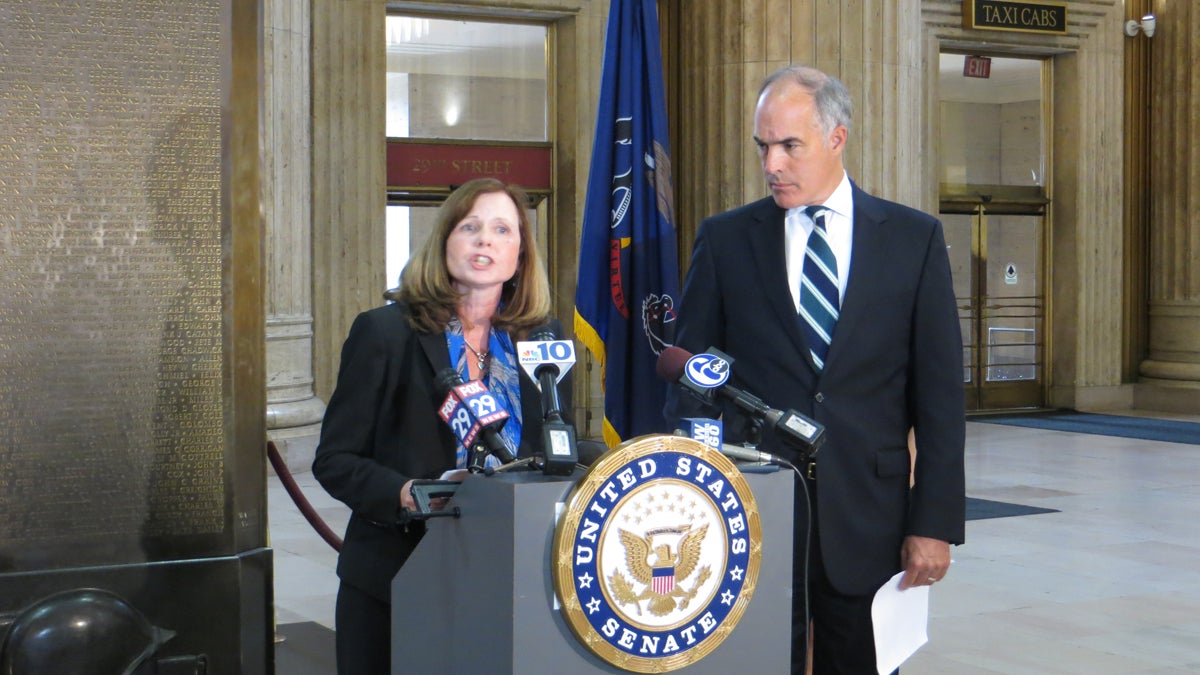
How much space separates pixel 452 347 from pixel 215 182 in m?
1.24

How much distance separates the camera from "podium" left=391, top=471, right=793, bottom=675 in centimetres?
226

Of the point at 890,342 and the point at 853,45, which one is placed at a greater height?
the point at 853,45

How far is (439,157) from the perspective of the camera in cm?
1334

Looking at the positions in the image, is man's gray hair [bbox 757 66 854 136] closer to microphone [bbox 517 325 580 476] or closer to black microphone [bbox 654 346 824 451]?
black microphone [bbox 654 346 824 451]

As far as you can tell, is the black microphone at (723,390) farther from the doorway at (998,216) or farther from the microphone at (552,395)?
the doorway at (998,216)

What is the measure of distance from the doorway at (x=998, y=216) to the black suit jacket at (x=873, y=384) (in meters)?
13.2

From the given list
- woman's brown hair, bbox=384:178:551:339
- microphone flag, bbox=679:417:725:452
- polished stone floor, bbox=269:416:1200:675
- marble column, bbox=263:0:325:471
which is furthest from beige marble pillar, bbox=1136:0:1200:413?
microphone flag, bbox=679:417:725:452

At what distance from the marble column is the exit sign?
824 centimetres

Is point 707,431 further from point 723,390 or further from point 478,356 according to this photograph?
point 478,356

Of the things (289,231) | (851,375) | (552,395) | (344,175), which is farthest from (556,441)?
(344,175)

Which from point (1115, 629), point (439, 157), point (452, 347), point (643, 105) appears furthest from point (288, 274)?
point (452, 347)

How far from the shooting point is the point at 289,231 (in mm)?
10805

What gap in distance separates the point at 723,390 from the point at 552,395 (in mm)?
369

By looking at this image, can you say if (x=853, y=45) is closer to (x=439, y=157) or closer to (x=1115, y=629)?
(x=439, y=157)
